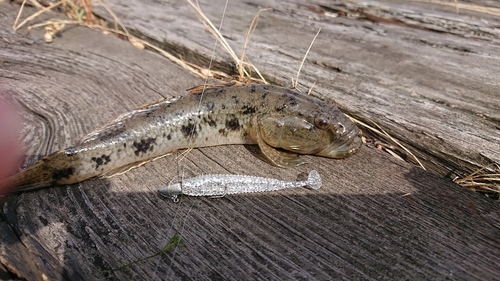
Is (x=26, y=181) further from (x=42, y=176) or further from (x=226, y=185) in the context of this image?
(x=226, y=185)

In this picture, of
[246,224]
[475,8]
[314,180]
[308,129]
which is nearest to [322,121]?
[308,129]

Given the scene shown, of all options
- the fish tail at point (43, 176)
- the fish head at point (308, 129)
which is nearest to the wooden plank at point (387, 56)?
the fish head at point (308, 129)

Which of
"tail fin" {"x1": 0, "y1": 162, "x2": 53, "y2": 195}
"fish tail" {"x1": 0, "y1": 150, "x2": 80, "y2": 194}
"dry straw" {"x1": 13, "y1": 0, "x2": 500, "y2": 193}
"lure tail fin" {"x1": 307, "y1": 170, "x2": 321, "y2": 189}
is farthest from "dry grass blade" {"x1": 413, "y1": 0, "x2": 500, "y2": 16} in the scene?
"tail fin" {"x1": 0, "y1": 162, "x2": 53, "y2": 195}

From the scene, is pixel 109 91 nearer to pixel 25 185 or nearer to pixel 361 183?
pixel 25 185

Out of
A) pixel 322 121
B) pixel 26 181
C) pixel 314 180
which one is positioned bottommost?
pixel 26 181

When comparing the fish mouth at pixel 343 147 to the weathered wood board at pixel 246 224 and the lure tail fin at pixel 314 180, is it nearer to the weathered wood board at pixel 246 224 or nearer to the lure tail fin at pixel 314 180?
the weathered wood board at pixel 246 224

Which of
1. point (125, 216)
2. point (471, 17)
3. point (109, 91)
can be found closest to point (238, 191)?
point (125, 216)

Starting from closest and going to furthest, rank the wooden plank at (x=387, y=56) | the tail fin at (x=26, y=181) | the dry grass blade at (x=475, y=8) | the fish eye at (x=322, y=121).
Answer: the tail fin at (x=26, y=181) → the wooden plank at (x=387, y=56) → the fish eye at (x=322, y=121) → the dry grass blade at (x=475, y=8)
